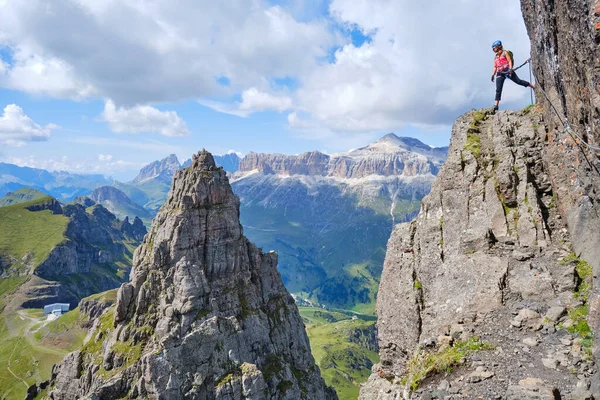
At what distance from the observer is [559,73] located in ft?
61.2

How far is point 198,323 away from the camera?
102 m

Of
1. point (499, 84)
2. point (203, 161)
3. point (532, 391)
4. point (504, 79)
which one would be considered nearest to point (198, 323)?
point (203, 161)

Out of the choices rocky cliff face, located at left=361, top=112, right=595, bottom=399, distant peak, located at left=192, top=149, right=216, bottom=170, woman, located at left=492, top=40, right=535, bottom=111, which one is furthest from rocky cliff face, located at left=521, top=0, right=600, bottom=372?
distant peak, located at left=192, top=149, right=216, bottom=170

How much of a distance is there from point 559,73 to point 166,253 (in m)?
110

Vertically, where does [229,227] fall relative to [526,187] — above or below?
below

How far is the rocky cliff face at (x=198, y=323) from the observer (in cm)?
9456

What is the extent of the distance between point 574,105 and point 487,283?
9.40 meters

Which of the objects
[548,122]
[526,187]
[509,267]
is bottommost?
[509,267]

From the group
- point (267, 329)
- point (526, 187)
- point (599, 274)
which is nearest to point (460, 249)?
point (526, 187)

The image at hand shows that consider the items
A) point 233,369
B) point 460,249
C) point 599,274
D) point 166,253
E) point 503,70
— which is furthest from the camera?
point 166,253

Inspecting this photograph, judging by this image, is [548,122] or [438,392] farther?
[548,122]

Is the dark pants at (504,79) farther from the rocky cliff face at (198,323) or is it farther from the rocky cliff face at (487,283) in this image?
the rocky cliff face at (198,323)

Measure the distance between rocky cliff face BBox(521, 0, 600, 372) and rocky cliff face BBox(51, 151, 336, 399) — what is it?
309 ft

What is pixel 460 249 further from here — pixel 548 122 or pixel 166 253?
pixel 166 253
